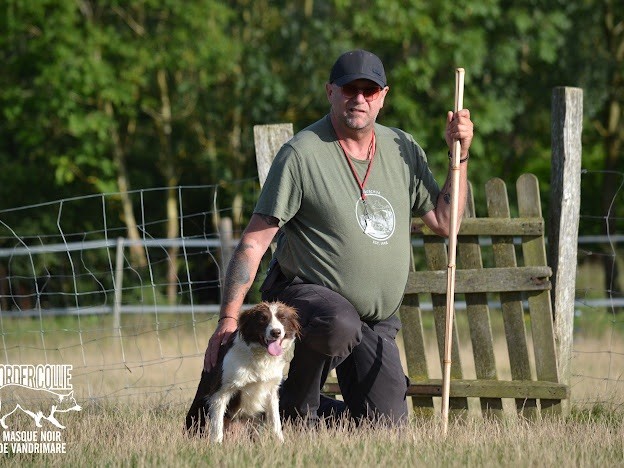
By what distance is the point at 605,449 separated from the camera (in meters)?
5.24

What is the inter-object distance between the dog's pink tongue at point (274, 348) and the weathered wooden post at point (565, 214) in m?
2.22

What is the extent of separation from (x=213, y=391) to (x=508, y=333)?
2191 millimetres

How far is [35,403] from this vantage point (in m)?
6.95

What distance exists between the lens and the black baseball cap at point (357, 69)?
19.0 ft

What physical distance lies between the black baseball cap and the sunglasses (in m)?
0.04

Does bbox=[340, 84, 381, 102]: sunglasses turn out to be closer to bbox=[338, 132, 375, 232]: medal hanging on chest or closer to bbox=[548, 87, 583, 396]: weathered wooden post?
bbox=[338, 132, 375, 232]: medal hanging on chest

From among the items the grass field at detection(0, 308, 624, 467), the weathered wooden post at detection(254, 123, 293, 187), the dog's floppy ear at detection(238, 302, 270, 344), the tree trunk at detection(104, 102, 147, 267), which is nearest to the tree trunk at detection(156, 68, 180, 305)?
the tree trunk at detection(104, 102, 147, 267)

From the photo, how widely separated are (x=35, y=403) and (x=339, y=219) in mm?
2540

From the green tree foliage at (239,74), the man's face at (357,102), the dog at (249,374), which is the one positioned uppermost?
the green tree foliage at (239,74)

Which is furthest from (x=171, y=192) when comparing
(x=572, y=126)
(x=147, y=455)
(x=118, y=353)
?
(x=147, y=455)

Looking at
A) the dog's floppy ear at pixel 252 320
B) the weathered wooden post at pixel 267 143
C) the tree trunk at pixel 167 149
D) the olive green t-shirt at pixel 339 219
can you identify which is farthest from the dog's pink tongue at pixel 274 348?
the tree trunk at pixel 167 149

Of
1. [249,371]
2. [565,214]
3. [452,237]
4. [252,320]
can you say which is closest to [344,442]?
[249,371]

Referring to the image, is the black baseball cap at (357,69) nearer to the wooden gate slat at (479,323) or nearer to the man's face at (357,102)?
the man's face at (357,102)

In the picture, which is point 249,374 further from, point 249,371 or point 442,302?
point 442,302
